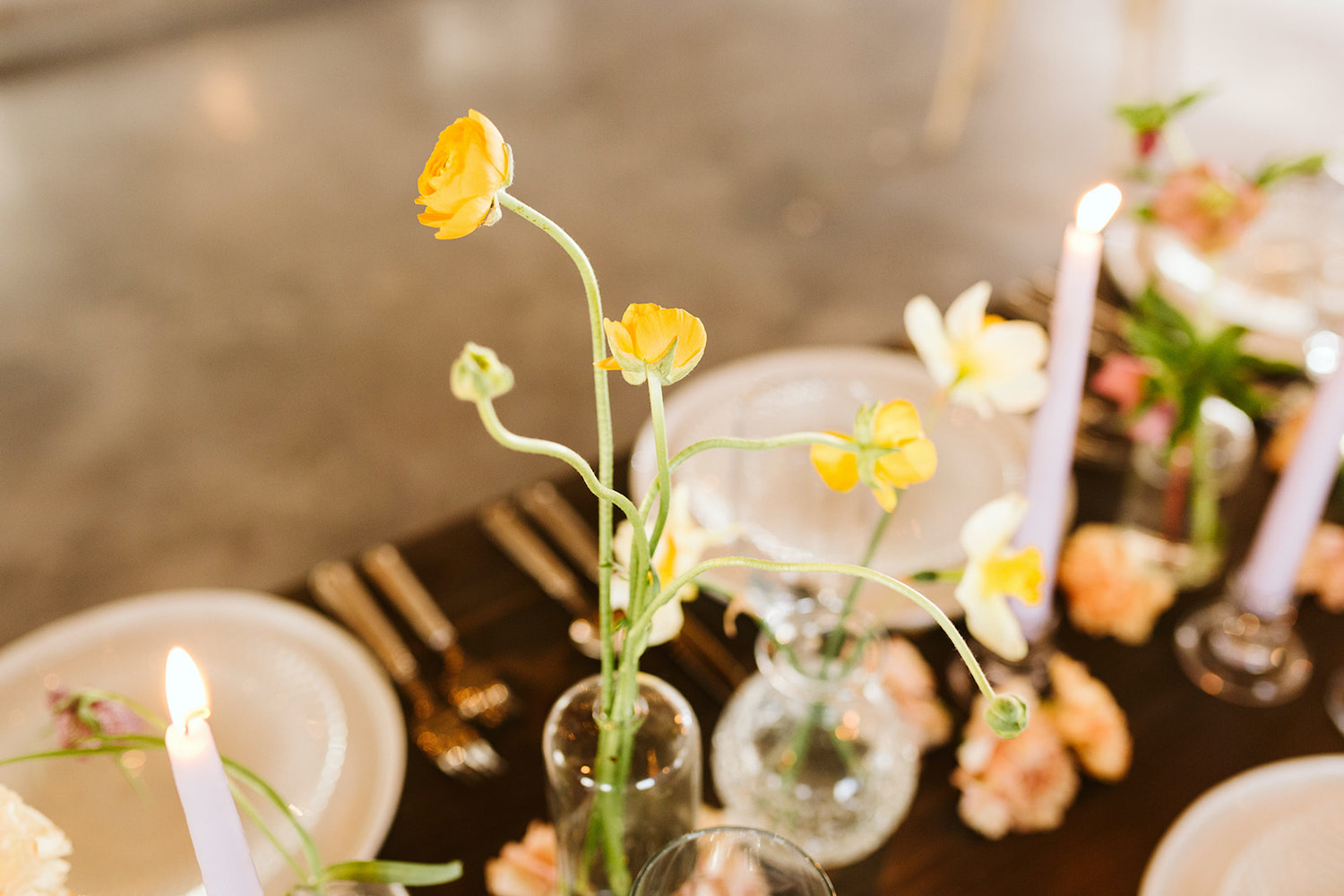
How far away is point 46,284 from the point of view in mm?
2748

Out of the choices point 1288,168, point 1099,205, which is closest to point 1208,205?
point 1288,168

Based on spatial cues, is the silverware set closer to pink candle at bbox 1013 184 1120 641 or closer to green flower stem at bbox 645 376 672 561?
pink candle at bbox 1013 184 1120 641

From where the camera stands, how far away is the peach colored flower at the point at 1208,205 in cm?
92

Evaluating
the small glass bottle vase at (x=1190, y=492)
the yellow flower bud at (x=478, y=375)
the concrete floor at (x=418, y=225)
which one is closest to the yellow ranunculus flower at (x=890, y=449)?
the yellow flower bud at (x=478, y=375)

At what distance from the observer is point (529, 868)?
0.71m

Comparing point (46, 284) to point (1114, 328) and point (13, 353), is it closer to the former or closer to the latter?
point (13, 353)

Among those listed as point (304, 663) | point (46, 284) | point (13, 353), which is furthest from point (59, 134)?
point (304, 663)

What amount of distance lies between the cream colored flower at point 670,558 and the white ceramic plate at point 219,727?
0.83ft

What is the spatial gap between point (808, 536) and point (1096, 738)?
0.25m

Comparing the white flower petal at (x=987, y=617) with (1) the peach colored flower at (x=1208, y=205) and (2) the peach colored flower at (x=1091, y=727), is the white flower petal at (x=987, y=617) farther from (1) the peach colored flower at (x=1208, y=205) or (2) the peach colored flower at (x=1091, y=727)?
(1) the peach colored flower at (x=1208, y=205)

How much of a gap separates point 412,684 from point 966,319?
506 mm

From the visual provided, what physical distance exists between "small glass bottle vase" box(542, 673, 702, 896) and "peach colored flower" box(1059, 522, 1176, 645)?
436 millimetres

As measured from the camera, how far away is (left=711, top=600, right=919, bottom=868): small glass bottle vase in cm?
74

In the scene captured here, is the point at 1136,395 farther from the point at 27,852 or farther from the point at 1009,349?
the point at 27,852
